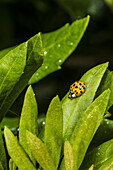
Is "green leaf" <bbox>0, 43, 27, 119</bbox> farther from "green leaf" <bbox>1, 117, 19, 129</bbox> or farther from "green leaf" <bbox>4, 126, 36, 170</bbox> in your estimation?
"green leaf" <bbox>1, 117, 19, 129</bbox>

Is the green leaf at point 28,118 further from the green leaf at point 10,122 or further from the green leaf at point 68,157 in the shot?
the green leaf at point 10,122

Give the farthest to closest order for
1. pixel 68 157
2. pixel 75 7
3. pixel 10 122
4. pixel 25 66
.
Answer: pixel 75 7
pixel 10 122
pixel 25 66
pixel 68 157

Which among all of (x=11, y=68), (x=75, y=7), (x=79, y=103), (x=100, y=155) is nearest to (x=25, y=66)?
(x=11, y=68)

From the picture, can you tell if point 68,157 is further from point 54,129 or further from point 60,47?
point 60,47

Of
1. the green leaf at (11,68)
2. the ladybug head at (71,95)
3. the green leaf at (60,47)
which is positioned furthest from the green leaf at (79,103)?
the green leaf at (60,47)

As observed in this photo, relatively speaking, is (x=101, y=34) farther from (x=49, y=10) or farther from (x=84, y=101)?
(x=84, y=101)

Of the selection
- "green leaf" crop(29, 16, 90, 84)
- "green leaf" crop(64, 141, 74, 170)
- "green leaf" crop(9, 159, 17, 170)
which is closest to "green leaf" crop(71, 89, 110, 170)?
"green leaf" crop(64, 141, 74, 170)

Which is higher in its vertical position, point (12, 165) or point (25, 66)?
point (25, 66)
